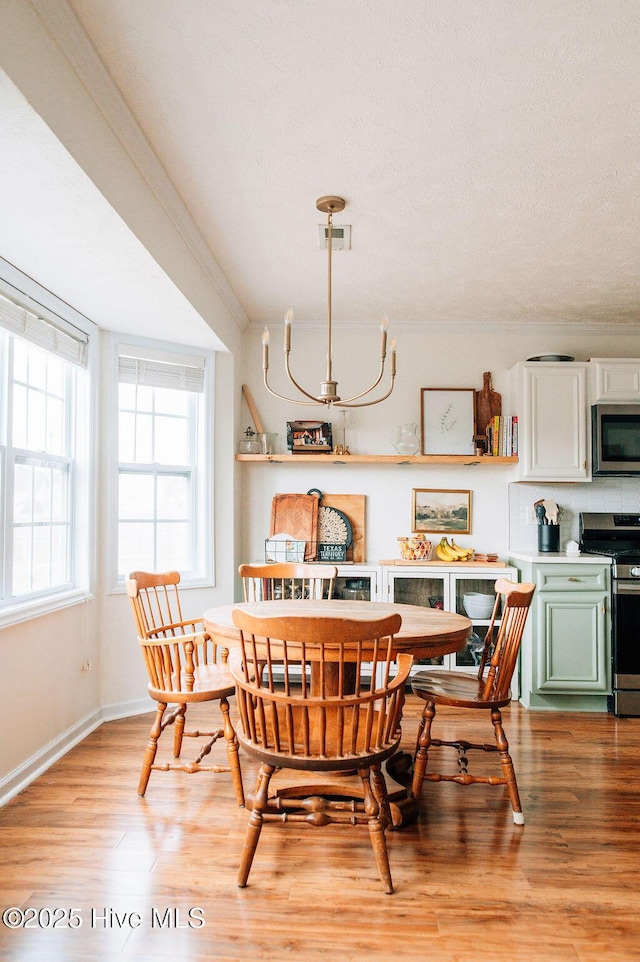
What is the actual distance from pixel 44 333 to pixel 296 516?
2251mm

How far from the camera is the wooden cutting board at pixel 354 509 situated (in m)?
4.89

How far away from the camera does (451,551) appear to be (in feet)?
15.4

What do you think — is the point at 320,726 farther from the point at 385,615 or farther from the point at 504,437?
the point at 504,437

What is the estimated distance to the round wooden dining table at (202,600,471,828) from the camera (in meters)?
2.46

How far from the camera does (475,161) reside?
259cm

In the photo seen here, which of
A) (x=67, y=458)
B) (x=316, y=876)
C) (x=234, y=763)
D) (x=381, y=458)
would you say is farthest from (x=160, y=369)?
(x=316, y=876)

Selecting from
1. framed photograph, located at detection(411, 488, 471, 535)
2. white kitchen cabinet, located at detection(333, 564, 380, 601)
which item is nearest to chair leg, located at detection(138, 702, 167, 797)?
white kitchen cabinet, located at detection(333, 564, 380, 601)

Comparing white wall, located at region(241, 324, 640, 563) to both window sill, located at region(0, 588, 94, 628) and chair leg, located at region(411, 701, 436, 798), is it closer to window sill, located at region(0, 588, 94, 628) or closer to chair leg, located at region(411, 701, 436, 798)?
window sill, located at region(0, 588, 94, 628)

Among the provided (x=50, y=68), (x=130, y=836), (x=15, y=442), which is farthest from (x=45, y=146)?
(x=130, y=836)

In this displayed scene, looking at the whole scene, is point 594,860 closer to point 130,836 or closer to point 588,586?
point 130,836

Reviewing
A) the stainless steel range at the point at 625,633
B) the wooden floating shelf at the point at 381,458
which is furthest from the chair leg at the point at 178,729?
the stainless steel range at the point at 625,633

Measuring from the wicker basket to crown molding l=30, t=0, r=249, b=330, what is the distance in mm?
2324

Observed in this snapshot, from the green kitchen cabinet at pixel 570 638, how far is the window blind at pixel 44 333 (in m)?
3.02

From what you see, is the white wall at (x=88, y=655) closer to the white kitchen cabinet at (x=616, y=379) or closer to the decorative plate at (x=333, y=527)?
the decorative plate at (x=333, y=527)
